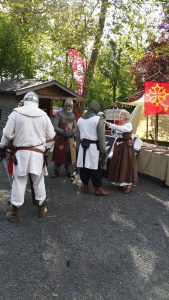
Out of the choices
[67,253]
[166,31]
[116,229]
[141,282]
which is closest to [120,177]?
[116,229]

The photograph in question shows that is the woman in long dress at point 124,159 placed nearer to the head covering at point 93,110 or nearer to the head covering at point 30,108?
the head covering at point 93,110

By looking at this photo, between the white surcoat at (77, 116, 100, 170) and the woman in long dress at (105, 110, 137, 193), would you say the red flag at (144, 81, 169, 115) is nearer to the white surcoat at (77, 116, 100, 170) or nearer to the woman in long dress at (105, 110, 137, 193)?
the woman in long dress at (105, 110, 137, 193)

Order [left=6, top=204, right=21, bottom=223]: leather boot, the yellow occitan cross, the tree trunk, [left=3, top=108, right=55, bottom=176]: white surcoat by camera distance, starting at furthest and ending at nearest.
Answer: the tree trunk → the yellow occitan cross → [left=6, top=204, right=21, bottom=223]: leather boot → [left=3, top=108, right=55, bottom=176]: white surcoat

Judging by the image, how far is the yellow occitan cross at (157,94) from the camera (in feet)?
29.4

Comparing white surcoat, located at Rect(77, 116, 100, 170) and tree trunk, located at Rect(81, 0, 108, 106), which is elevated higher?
tree trunk, located at Rect(81, 0, 108, 106)

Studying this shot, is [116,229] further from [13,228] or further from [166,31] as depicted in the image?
[166,31]

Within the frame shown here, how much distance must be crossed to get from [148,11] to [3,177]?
8161mm

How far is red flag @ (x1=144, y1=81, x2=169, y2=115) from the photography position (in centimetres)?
898

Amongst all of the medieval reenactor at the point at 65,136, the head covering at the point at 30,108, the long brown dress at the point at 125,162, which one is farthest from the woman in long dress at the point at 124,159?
the head covering at the point at 30,108

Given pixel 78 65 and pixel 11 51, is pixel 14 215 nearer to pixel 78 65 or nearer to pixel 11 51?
pixel 78 65

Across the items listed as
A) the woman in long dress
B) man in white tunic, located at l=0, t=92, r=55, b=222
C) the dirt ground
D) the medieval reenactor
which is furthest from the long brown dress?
man in white tunic, located at l=0, t=92, r=55, b=222

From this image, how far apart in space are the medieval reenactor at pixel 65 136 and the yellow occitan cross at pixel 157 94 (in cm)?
272

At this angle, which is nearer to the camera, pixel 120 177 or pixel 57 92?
pixel 120 177

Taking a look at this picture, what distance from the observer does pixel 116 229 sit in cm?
467
